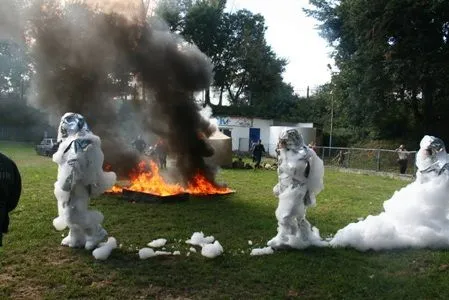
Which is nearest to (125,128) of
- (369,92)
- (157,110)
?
(157,110)

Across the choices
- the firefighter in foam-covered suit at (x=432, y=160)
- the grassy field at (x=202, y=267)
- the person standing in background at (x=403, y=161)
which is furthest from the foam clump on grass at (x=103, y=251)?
the person standing in background at (x=403, y=161)

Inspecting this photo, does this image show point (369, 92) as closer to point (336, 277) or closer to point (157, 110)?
point (157, 110)

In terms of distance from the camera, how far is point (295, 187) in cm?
830

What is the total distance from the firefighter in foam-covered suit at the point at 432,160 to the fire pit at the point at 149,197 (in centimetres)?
636

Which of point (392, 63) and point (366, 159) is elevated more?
point (392, 63)

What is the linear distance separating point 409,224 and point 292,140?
2838 mm

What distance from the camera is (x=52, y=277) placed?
6684mm

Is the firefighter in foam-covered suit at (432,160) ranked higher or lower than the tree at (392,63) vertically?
lower

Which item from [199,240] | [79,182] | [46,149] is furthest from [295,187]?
[46,149]

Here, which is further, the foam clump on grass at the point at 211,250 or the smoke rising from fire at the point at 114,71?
the smoke rising from fire at the point at 114,71

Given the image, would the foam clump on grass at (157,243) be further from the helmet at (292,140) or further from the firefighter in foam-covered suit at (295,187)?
the helmet at (292,140)

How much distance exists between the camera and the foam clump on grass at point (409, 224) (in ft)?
27.8

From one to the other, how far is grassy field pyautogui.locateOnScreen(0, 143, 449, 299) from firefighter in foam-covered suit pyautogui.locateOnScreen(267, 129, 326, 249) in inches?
13.0

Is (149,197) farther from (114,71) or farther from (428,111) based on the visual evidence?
(428,111)
